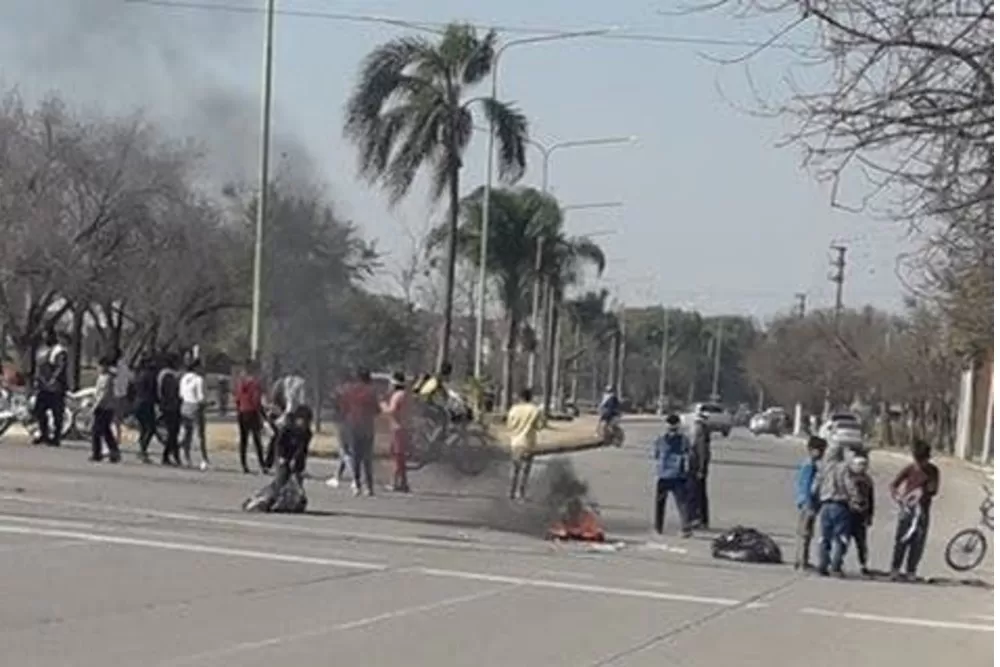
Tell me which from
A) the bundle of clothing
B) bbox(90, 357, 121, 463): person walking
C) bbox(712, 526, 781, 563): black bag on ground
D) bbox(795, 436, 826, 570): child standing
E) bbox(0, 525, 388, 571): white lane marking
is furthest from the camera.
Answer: bbox(90, 357, 121, 463): person walking

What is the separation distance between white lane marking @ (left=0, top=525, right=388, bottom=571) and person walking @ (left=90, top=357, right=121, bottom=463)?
12.1 meters

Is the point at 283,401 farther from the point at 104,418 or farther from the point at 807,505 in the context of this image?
the point at 807,505

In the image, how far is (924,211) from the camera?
1543 centimetres

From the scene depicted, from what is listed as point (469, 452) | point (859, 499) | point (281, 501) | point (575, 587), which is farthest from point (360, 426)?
point (575, 587)

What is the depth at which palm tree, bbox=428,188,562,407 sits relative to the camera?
7256 centimetres

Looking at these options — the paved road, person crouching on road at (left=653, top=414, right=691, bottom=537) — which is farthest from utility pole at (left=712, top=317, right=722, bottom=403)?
the paved road

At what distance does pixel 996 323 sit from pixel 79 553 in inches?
590

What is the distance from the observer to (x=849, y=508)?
78.9 ft

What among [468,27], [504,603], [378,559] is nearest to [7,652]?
[504,603]

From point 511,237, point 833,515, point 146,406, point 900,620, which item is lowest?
point 900,620

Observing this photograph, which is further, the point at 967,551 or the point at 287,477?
the point at 287,477

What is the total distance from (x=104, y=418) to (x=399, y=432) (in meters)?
5.46

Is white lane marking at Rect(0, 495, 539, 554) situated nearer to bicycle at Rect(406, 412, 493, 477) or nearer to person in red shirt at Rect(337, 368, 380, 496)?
person in red shirt at Rect(337, 368, 380, 496)

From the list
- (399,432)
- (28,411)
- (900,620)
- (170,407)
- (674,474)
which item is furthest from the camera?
(28,411)
